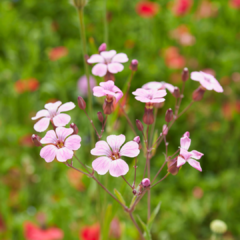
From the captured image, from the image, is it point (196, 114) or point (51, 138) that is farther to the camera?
point (196, 114)

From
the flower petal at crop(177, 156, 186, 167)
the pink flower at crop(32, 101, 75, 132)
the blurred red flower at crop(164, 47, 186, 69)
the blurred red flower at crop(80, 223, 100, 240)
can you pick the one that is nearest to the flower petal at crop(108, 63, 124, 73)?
the pink flower at crop(32, 101, 75, 132)

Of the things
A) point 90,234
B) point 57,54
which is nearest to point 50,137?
point 90,234

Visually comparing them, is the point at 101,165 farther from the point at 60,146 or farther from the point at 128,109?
the point at 128,109

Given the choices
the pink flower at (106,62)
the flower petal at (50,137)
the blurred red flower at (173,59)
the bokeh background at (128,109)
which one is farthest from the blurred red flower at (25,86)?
the flower petal at (50,137)

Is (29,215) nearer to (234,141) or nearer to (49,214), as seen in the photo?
(49,214)

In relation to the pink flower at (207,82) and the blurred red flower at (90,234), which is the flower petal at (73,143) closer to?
the pink flower at (207,82)

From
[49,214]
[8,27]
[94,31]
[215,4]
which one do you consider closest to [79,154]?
[49,214]

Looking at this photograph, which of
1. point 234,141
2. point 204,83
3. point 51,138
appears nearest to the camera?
point 51,138
